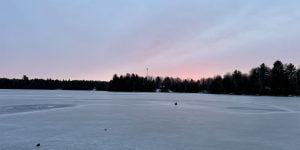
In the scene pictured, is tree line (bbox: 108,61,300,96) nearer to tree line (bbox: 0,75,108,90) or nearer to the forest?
the forest

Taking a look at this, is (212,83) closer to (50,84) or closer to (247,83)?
(247,83)

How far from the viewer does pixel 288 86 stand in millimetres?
100812

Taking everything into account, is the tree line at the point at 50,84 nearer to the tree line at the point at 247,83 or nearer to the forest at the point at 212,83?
the forest at the point at 212,83

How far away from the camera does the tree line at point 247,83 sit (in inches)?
3976

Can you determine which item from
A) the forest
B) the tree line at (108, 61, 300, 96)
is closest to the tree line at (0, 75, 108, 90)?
the forest

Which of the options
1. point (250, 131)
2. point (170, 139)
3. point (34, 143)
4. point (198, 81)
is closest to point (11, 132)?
point (34, 143)

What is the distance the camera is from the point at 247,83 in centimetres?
11069

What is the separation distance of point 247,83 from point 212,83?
839 inches

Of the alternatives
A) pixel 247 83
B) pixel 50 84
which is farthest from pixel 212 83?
pixel 50 84

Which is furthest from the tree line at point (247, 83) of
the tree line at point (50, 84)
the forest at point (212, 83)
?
the tree line at point (50, 84)

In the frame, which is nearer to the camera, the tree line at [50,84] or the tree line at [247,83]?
the tree line at [247,83]

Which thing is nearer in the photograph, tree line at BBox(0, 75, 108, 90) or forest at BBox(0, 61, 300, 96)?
forest at BBox(0, 61, 300, 96)

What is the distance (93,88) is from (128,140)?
554 ft

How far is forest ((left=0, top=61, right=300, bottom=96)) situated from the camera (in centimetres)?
10169
